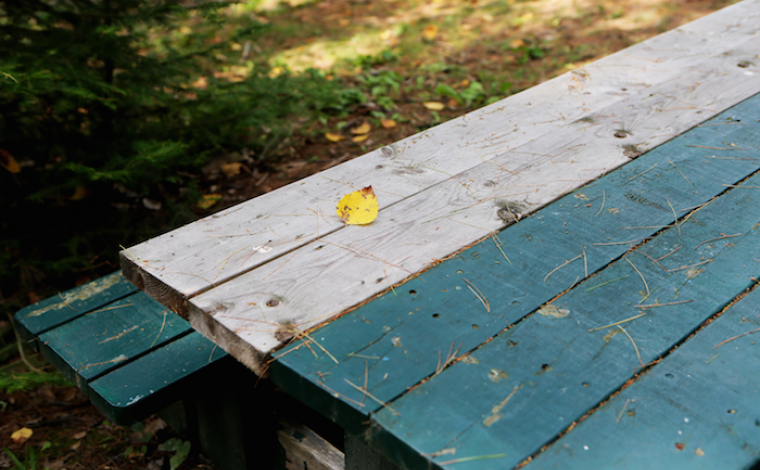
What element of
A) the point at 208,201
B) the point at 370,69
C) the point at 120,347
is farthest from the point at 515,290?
the point at 370,69

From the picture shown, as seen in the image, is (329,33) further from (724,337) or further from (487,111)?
(724,337)

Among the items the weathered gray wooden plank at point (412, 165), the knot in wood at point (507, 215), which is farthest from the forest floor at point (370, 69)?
the knot in wood at point (507, 215)

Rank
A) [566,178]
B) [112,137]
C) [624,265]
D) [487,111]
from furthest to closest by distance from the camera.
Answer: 1. [112,137]
2. [487,111]
3. [566,178]
4. [624,265]

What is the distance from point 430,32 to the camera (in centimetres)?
535

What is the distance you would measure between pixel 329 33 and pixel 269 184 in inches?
100

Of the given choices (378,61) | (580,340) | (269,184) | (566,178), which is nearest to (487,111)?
(566,178)

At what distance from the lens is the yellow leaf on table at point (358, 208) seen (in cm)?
153

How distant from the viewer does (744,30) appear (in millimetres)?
2715

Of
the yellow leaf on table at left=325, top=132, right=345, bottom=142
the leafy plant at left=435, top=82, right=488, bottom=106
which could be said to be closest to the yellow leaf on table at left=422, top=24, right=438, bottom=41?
the leafy plant at left=435, top=82, right=488, bottom=106

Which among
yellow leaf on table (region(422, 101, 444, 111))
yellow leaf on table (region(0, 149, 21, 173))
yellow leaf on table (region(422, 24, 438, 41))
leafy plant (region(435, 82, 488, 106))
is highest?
yellow leaf on table (region(0, 149, 21, 173))

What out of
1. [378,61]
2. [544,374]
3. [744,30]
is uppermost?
[744,30]

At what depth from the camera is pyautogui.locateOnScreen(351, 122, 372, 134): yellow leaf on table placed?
391 cm

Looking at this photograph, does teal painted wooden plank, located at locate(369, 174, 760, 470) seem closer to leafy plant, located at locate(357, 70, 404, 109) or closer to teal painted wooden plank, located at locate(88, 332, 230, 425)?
teal painted wooden plank, located at locate(88, 332, 230, 425)

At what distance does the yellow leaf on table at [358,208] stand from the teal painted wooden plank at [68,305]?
0.84 meters
